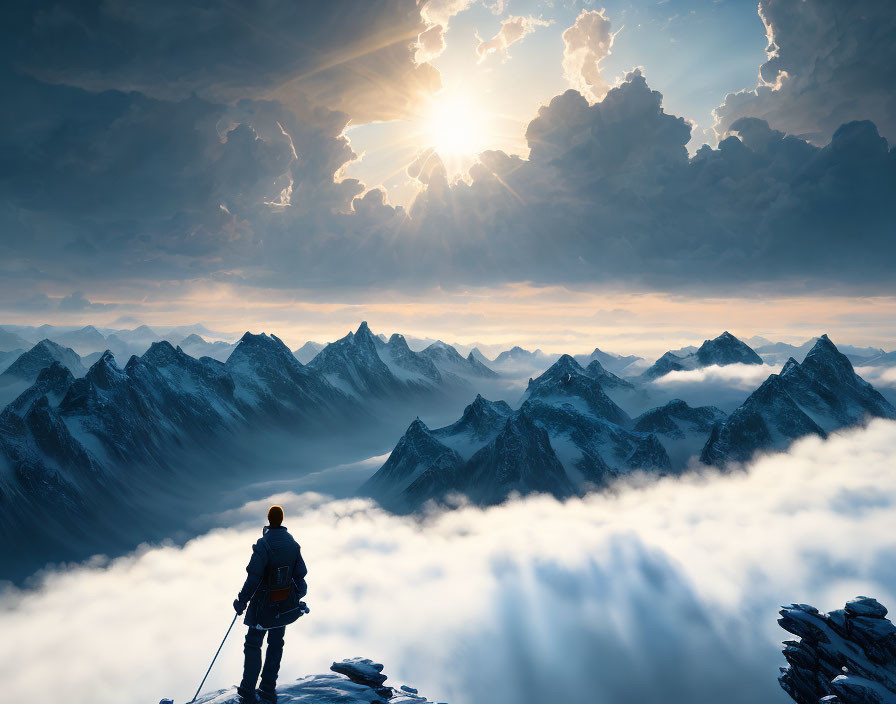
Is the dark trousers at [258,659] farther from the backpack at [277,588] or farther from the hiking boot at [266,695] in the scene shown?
the backpack at [277,588]

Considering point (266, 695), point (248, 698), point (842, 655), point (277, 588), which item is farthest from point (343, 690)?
point (842, 655)

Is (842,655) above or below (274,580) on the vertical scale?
below

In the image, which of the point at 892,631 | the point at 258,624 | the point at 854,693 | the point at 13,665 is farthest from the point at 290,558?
the point at 13,665

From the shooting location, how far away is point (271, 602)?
23.1 metres

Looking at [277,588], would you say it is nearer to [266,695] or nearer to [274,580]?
[274,580]

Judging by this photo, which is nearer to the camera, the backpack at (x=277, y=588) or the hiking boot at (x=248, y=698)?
the backpack at (x=277, y=588)

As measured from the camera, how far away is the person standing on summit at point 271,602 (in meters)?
22.9

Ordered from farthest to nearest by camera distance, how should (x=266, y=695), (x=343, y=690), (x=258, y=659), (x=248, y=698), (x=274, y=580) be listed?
(x=343, y=690) < (x=266, y=695) < (x=258, y=659) < (x=248, y=698) < (x=274, y=580)

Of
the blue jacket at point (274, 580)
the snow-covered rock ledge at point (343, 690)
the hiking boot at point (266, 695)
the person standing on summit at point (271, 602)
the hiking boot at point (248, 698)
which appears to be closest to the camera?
the blue jacket at point (274, 580)

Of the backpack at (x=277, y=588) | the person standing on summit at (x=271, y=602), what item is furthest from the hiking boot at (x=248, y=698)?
the backpack at (x=277, y=588)

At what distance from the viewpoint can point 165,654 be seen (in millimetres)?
182500

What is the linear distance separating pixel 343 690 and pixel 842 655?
38.2 metres

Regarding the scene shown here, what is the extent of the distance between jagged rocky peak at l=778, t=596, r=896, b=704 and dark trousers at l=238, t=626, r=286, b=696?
1402 inches

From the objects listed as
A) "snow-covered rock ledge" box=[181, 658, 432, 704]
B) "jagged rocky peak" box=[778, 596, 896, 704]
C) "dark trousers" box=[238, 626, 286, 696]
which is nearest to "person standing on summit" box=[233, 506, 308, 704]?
"dark trousers" box=[238, 626, 286, 696]
